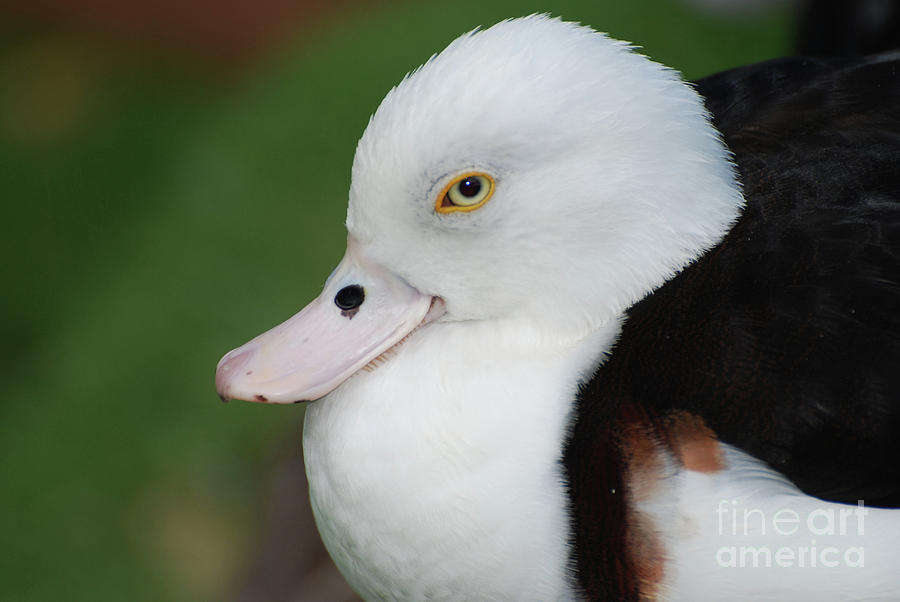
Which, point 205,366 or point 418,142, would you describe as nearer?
point 418,142

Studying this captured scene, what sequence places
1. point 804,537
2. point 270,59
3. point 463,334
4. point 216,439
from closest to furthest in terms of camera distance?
point 804,537
point 463,334
point 216,439
point 270,59

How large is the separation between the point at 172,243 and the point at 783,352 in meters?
2.94

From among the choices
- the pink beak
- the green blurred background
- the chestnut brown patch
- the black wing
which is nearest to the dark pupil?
the pink beak

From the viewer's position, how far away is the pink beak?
4.88 feet

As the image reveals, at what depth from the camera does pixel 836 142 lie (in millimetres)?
1542

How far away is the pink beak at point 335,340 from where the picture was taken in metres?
1.49

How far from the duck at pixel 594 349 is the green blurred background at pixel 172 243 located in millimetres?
1171

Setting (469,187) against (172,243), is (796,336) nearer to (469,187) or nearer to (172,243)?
(469,187)

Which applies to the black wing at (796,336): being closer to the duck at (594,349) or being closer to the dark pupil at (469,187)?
the duck at (594,349)

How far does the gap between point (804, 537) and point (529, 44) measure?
2.42 ft

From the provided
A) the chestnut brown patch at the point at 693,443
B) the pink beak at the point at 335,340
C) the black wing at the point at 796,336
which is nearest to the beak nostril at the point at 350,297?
the pink beak at the point at 335,340

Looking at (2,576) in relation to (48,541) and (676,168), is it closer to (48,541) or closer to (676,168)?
(48,541)

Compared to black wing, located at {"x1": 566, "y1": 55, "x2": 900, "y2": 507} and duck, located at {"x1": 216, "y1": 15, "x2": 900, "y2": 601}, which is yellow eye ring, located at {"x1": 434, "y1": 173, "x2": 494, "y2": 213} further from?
black wing, located at {"x1": 566, "y1": 55, "x2": 900, "y2": 507}

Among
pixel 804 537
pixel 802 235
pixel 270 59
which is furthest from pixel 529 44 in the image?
pixel 270 59
